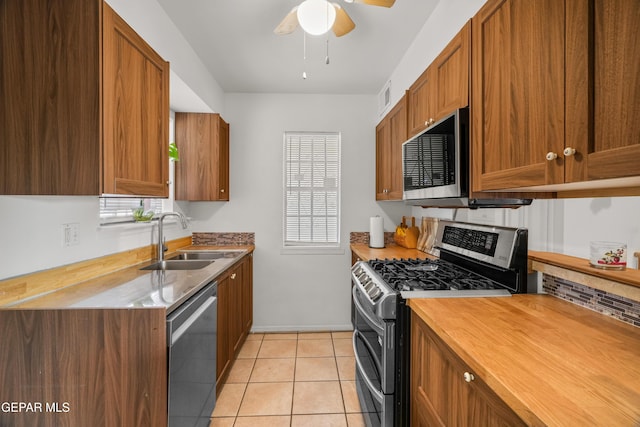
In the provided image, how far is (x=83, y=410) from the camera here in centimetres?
128

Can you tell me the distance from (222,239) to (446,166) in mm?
2630

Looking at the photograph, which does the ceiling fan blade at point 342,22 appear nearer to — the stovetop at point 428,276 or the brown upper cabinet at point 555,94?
the brown upper cabinet at point 555,94

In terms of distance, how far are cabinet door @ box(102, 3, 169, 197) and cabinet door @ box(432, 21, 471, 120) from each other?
1555mm

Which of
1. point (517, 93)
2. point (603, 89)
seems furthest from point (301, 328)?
point (603, 89)

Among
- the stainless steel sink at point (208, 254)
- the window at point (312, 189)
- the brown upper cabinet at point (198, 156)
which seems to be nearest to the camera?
the stainless steel sink at point (208, 254)

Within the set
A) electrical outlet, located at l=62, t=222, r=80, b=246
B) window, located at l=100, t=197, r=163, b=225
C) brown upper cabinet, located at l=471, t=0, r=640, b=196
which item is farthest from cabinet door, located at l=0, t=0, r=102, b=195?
brown upper cabinet, located at l=471, t=0, r=640, b=196

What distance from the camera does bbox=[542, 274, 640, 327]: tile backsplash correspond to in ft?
3.50

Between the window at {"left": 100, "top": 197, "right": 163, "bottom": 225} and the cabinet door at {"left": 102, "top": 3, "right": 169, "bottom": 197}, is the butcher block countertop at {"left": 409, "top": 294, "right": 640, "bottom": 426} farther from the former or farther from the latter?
the window at {"left": 100, "top": 197, "right": 163, "bottom": 225}

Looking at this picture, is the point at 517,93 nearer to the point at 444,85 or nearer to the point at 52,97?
the point at 444,85

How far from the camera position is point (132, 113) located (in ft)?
4.99

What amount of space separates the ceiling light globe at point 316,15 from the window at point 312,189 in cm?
170

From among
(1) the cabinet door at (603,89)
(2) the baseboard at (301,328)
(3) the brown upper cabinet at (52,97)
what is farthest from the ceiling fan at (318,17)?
(2) the baseboard at (301,328)

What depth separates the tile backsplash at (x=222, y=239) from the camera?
349 centimetres

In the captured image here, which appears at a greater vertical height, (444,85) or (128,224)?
(444,85)
